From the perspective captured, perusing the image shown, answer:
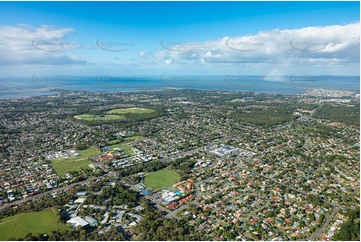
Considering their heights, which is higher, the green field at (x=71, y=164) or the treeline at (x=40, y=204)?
the green field at (x=71, y=164)

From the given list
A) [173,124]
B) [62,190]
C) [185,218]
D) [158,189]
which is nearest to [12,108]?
[173,124]

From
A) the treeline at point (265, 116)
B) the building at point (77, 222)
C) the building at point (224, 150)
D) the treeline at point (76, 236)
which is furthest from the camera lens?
the treeline at point (265, 116)

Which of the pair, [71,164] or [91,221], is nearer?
[91,221]

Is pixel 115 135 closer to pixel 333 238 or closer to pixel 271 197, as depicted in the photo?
pixel 271 197

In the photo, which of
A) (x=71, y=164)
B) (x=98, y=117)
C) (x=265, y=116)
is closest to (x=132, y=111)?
(x=98, y=117)

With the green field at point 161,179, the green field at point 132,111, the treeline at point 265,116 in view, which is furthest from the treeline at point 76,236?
the green field at point 132,111

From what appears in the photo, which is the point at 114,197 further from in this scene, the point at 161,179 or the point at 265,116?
the point at 265,116

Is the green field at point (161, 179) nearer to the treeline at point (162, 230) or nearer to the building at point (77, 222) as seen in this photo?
the treeline at point (162, 230)
